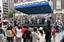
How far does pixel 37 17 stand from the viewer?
22.2 m

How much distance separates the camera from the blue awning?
18497 millimetres

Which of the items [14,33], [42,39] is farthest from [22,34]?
[42,39]

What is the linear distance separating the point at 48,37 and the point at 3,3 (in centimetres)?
7971

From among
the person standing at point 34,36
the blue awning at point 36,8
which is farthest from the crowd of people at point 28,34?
the blue awning at point 36,8

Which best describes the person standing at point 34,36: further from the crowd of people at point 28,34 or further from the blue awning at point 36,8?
the blue awning at point 36,8

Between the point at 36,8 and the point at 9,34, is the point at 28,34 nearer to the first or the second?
the point at 9,34

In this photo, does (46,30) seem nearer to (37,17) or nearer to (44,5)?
(44,5)

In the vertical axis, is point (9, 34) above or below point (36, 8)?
below

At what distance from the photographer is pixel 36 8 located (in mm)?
19406

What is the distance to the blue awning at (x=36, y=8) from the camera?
18.5 m

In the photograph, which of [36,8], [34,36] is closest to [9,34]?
[34,36]

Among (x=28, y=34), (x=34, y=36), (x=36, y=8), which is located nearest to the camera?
(x=34, y=36)

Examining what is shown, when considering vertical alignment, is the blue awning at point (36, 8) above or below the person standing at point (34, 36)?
above

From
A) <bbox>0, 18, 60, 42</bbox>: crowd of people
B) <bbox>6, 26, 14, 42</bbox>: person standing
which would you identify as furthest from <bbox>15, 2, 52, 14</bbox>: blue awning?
<bbox>6, 26, 14, 42</bbox>: person standing
